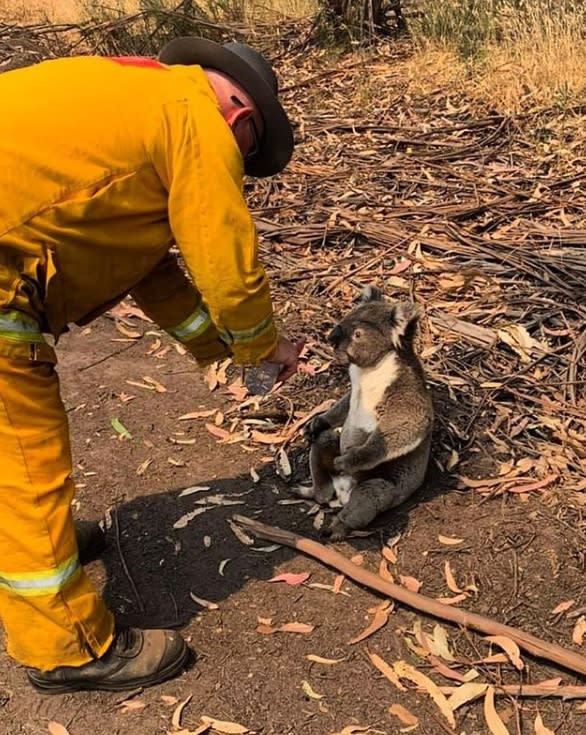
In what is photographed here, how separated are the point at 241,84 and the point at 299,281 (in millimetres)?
3288

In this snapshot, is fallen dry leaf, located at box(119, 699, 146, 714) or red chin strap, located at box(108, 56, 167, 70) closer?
red chin strap, located at box(108, 56, 167, 70)

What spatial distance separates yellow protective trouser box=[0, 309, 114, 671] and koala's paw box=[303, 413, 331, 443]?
1630mm

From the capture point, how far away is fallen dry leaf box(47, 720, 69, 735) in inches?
126

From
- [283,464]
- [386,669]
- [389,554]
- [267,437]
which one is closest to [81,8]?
[267,437]

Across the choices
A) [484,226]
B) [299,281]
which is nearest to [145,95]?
[299,281]

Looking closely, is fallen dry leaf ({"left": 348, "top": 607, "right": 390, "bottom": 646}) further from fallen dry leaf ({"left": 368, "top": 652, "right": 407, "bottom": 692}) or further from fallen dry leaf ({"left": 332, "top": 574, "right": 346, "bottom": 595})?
fallen dry leaf ({"left": 332, "top": 574, "right": 346, "bottom": 595})

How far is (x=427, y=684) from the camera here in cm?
336

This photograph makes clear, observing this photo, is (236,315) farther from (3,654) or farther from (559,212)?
(559,212)

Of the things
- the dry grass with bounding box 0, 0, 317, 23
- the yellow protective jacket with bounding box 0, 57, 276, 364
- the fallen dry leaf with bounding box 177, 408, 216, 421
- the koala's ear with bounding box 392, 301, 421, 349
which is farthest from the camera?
the dry grass with bounding box 0, 0, 317, 23

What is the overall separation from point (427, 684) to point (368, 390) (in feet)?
4.98

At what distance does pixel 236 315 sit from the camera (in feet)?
10.2

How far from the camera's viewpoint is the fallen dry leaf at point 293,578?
12.8ft

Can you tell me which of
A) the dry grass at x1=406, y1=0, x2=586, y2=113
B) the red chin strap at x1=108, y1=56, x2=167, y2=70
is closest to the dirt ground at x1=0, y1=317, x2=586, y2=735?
the red chin strap at x1=108, y1=56, x2=167, y2=70

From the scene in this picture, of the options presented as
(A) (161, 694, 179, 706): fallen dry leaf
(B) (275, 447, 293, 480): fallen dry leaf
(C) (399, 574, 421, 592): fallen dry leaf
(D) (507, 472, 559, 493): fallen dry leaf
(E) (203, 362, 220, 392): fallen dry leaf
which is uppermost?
(A) (161, 694, 179, 706): fallen dry leaf
